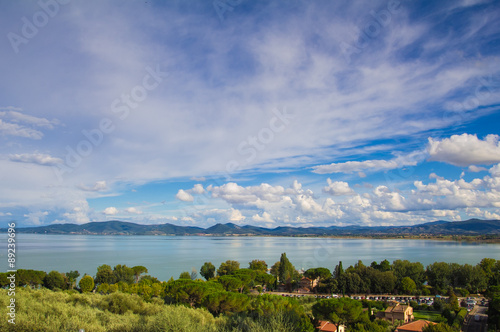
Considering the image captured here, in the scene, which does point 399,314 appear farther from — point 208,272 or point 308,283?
point 208,272

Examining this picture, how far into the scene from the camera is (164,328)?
8148 mm

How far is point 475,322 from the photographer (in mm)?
21141

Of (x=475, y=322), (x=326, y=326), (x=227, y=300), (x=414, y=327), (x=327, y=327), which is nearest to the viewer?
(x=414, y=327)

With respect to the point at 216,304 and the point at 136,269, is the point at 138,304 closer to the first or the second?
the point at 216,304

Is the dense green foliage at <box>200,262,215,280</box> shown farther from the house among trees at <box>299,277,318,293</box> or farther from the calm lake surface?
the house among trees at <box>299,277,318,293</box>

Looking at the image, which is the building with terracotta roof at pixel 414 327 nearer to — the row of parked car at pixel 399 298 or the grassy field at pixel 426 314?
the grassy field at pixel 426 314

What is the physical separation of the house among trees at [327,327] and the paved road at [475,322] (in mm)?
8095

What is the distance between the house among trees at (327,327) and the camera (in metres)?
17.5

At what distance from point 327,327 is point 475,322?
36.8 feet

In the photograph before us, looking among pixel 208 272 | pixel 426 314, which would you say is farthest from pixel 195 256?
pixel 426 314

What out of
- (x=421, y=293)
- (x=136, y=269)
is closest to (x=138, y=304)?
(x=136, y=269)

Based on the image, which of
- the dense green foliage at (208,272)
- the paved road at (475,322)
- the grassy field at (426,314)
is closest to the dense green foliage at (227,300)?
the dense green foliage at (208,272)

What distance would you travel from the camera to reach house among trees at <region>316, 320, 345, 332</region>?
17.5 m

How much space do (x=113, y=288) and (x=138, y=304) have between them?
15.0 m
